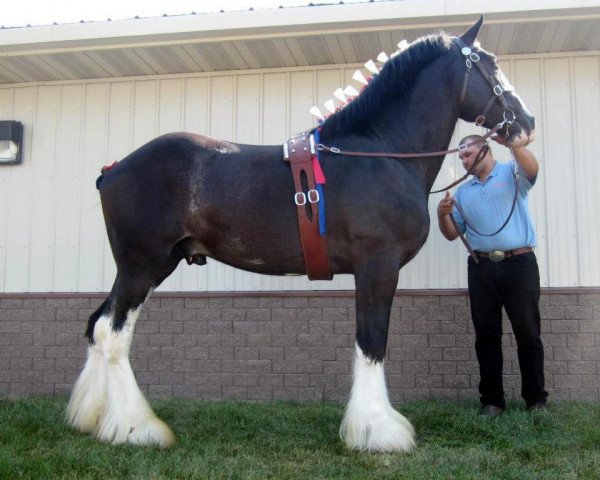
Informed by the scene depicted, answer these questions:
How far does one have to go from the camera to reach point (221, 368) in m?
5.80

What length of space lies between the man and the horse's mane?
82 cm

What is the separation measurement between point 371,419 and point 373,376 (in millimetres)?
240

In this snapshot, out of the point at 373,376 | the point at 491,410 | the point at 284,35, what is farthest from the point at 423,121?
the point at 491,410

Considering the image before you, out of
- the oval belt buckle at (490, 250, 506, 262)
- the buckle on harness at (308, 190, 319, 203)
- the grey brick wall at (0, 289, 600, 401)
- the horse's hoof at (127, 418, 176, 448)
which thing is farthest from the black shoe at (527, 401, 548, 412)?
the horse's hoof at (127, 418, 176, 448)

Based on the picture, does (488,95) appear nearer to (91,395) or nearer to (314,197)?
(314,197)

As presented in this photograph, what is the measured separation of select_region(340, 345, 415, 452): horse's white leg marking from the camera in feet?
11.0

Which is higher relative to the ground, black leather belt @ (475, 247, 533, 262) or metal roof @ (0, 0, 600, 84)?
metal roof @ (0, 0, 600, 84)

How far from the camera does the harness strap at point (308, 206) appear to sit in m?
3.61

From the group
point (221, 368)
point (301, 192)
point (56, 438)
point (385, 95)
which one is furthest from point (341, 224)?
point (221, 368)

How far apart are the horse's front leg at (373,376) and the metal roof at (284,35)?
2667 mm

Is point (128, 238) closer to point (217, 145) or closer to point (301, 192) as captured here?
point (217, 145)

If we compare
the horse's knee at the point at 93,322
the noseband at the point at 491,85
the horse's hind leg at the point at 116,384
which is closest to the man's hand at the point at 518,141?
the noseband at the point at 491,85

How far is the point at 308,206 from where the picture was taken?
Answer: 11.9 ft

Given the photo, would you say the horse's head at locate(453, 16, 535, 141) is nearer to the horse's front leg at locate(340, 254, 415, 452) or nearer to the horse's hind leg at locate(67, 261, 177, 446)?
the horse's front leg at locate(340, 254, 415, 452)
